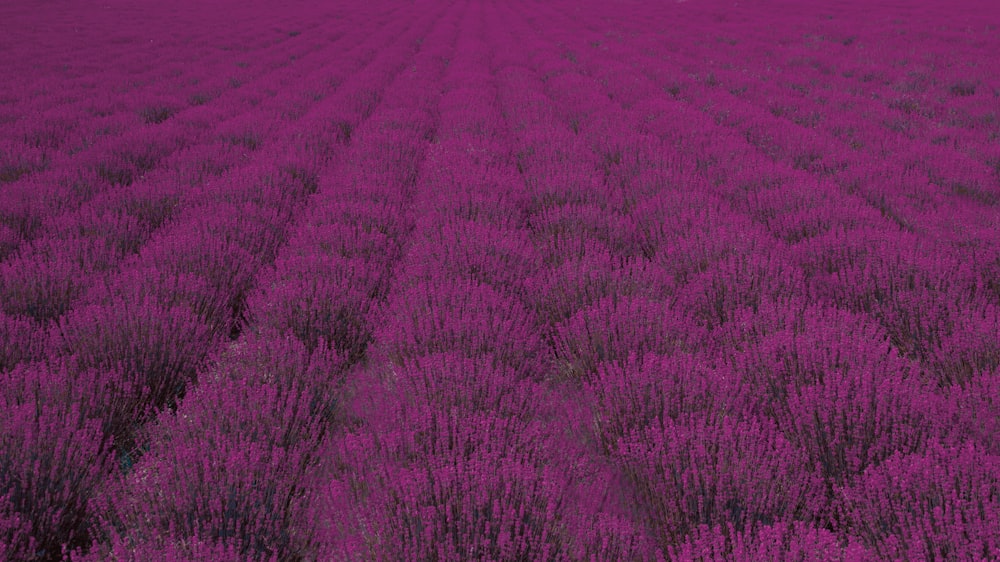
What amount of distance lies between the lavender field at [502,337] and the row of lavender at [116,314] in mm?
17

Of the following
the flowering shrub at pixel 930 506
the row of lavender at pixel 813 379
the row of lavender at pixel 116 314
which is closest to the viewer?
A: the flowering shrub at pixel 930 506

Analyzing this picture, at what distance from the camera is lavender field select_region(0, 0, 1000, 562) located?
1.63 meters

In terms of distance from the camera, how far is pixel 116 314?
2518 millimetres

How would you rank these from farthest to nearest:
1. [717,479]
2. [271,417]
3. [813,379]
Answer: [813,379] < [271,417] < [717,479]

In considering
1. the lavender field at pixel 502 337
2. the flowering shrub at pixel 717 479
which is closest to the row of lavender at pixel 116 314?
the lavender field at pixel 502 337

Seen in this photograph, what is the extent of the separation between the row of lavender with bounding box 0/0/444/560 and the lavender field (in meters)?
0.02

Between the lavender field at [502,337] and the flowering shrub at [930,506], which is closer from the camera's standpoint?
the flowering shrub at [930,506]

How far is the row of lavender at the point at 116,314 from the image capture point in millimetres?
1770

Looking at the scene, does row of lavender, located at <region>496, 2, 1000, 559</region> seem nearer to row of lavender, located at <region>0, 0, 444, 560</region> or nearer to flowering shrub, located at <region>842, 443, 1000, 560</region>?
flowering shrub, located at <region>842, 443, 1000, 560</region>

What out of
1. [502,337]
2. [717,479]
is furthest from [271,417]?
[717,479]

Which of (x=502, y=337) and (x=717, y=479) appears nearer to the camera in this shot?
(x=717, y=479)

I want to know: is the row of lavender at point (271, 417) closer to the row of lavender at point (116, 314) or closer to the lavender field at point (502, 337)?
the lavender field at point (502, 337)

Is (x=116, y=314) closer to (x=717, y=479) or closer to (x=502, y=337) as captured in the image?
(x=502, y=337)

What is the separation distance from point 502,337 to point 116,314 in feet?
5.45
